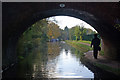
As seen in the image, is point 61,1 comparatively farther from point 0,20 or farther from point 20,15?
point 0,20

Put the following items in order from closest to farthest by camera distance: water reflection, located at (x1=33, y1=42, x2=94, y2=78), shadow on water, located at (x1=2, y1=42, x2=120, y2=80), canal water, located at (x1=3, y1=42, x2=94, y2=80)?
shadow on water, located at (x1=2, y1=42, x2=120, y2=80), canal water, located at (x1=3, y1=42, x2=94, y2=80), water reflection, located at (x1=33, y1=42, x2=94, y2=78)

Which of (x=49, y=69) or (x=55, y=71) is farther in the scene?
(x=49, y=69)

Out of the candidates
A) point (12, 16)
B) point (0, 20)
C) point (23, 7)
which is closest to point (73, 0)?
point (23, 7)

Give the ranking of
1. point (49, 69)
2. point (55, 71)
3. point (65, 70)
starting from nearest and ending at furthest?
point (55, 71), point (65, 70), point (49, 69)

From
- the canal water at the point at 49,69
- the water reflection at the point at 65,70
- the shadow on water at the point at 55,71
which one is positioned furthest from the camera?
the water reflection at the point at 65,70

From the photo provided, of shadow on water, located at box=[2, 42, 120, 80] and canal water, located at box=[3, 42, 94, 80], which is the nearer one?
shadow on water, located at box=[2, 42, 120, 80]

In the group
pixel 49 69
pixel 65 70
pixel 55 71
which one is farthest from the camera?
pixel 49 69

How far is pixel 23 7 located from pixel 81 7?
3.74 meters

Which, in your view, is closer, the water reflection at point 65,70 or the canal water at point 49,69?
the canal water at point 49,69

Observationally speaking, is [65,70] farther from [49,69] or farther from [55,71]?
[49,69]

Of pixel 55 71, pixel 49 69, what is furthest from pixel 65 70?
pixel 49 69

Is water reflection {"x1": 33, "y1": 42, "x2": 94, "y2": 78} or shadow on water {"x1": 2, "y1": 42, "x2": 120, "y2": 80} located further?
water reflection {"x1": 33, "y1": 42, "x2": 94, "y2": 78}

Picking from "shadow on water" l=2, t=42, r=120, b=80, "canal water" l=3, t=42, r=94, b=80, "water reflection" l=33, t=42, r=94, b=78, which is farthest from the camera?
"water reflection" l=33, t=42, r=94, b=78

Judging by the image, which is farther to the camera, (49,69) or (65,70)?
(49,69)
